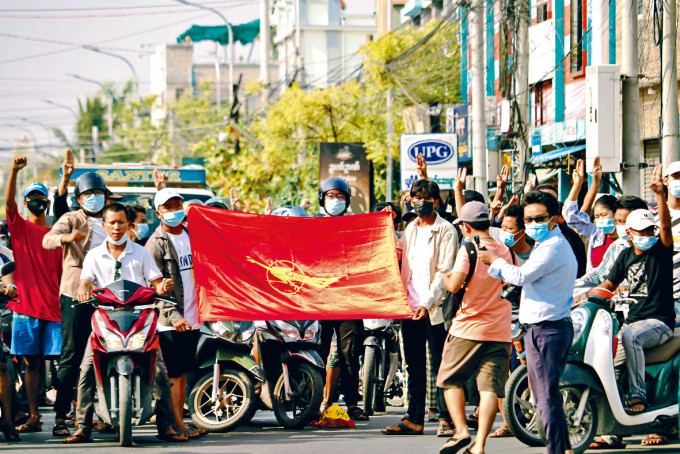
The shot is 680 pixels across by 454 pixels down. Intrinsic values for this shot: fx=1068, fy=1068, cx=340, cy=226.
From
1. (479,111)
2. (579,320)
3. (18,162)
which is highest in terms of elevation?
(479,111)

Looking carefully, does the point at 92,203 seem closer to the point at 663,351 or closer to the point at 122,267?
the point at 122,267

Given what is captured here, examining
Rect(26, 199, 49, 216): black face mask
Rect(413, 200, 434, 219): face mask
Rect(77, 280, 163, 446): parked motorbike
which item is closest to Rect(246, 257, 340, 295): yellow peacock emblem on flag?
Rect(413, 200, 434, 219): face mask

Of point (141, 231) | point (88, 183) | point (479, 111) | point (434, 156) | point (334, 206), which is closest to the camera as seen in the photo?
point (88, 183)

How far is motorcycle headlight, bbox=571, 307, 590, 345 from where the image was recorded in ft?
24.8

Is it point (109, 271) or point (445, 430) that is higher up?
point (109, 271)

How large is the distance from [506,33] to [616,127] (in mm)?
5894

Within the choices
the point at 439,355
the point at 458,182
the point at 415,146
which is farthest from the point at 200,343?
the point at 415,146

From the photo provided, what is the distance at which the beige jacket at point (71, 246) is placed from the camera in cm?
874

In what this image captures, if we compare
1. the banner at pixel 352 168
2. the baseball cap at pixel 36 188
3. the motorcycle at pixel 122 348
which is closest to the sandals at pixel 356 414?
the motorcycle at pixel 122 348

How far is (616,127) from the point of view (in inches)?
476

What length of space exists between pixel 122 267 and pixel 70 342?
34.3 inches

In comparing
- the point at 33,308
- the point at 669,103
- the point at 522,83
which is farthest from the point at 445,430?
the point at 522,83

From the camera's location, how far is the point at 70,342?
8656 millimetres

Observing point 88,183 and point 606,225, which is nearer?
point 88,183
